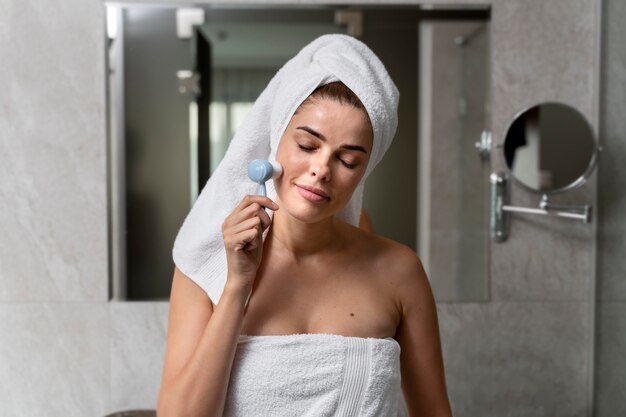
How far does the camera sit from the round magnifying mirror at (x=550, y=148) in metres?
1.70

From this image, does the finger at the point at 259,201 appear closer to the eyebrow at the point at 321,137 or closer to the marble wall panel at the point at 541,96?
the eyebrow at the point at 321,137

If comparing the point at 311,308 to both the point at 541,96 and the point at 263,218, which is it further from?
the point at 541,96

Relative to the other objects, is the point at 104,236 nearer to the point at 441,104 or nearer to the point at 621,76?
the point at 441,104

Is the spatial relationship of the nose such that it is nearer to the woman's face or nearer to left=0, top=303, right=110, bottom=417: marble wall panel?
the woman's face

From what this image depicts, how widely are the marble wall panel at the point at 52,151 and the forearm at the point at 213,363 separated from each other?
2.49 ft

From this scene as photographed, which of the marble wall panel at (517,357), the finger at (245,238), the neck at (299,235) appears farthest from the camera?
the marble wall panel at (517,357)

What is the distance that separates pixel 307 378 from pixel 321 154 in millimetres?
310

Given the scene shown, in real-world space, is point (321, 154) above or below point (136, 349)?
above

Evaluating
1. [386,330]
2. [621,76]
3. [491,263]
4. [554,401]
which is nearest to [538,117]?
[621,76]

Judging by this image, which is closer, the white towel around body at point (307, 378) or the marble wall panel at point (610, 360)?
the white towel around body at point (307, 378)

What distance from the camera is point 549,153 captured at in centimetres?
171

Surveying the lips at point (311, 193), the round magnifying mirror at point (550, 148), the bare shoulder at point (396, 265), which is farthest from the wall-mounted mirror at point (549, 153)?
the lips at point (311, 193)

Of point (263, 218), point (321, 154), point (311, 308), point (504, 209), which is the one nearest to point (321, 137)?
point (321, 154)

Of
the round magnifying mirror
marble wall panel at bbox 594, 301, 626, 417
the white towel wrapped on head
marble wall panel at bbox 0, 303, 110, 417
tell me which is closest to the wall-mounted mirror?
the round magnifying mirror
